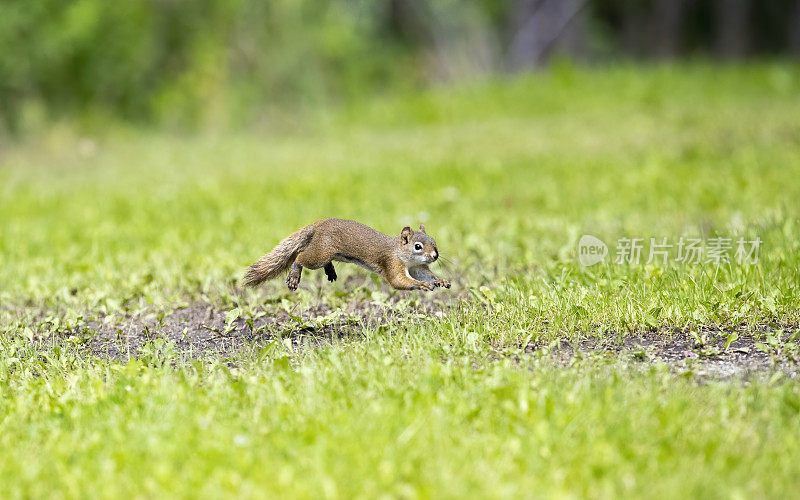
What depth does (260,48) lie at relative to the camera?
766 inches

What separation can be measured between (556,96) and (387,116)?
3122 mm

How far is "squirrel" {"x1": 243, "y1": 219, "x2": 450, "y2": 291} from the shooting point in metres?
4.18

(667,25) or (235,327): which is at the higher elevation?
(667,25)

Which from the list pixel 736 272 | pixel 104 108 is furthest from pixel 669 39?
pixel 736 272

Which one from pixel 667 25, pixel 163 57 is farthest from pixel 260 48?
pixel 667 25

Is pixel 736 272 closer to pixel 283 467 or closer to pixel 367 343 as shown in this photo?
pixel 367 343

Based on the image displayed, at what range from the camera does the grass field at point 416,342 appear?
3119 millimetres

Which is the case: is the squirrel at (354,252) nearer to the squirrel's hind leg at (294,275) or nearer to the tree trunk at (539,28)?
the squirrel's hind leg at (294,275)
